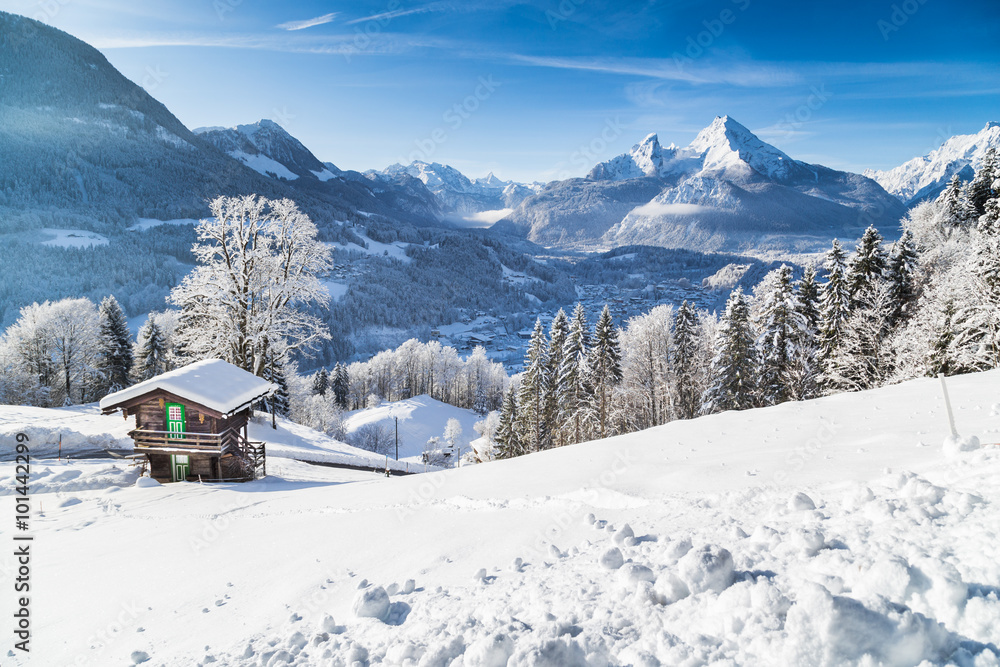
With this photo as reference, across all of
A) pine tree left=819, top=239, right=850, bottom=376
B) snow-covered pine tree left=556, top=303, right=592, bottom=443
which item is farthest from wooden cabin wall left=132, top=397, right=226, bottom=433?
pine tree left=819, top=239, right=850, bottom=376

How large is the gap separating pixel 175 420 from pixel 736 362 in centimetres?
3179

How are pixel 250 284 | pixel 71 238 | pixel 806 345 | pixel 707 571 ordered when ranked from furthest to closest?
1. pixel 71 238
2. pixel 806 345
3. pixel 250 284
4. pixel 707 571

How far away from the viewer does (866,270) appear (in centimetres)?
2741

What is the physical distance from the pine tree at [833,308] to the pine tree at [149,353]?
2138 inches

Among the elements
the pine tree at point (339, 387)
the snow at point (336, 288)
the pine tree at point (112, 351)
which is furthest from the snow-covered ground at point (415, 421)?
the snow at point (336, 288)

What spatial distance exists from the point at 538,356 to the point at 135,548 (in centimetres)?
2966

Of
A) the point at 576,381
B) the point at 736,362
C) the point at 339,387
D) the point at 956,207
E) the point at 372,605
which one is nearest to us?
the point at 372,605

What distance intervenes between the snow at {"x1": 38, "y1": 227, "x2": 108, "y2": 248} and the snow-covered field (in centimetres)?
18106

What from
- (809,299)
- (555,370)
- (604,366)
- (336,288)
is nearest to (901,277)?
(809,299)

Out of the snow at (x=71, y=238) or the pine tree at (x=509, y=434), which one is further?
the snow at (x=71, y=238)

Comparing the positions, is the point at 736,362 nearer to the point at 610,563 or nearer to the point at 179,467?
the point at 610,563

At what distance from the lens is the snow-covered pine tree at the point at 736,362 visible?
3028cm

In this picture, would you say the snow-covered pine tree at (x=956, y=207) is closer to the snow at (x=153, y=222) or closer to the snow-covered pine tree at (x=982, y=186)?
the snow-covered pine tree at (x=982, y=186)

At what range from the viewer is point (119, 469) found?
1638 centimetres
